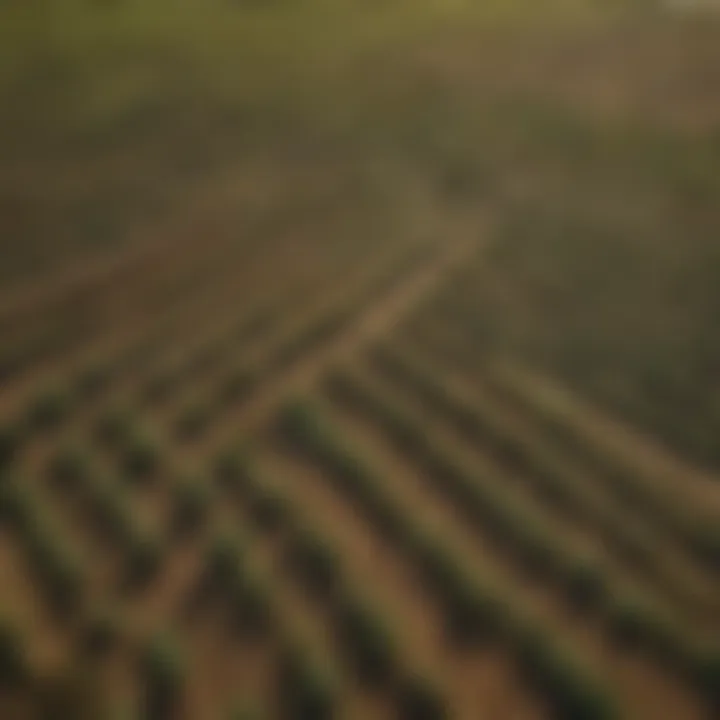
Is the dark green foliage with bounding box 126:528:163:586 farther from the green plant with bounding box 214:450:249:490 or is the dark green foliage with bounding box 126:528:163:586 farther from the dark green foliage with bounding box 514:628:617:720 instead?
the dark green foliage with bounding box 514:628:617:720

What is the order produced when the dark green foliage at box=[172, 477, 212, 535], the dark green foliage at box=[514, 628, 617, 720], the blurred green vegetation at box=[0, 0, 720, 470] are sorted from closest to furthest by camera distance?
1. the dark green foliage at box=[514, 628, 617, 720]
2. the dark green foliage at box=[172, 477, 212, 535]
3. the blurred green vegetation at box=[0, 0, 720, 470]

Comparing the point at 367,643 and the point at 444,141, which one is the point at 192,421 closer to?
the point at 367,643

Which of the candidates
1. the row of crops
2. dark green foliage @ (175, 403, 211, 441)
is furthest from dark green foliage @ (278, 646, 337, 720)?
dark green foliage @ (175, 403, 211, 441)

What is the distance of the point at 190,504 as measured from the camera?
765 mm

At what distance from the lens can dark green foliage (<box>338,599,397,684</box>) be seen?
0.66m

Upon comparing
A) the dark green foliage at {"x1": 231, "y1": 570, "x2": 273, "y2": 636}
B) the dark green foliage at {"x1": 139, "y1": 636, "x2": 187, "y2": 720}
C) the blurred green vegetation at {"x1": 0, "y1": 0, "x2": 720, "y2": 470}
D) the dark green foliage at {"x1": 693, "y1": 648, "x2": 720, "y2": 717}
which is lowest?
the dark green foliage at {"x1": 139, "y1": 636, "x2": 187, "y2": 720}

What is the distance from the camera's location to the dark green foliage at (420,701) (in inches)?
25.1

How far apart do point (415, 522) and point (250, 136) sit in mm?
518

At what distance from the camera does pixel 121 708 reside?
65cm

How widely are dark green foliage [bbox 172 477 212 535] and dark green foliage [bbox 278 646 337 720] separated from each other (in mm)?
130

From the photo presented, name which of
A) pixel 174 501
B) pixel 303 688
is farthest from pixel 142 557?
pixel 303 688

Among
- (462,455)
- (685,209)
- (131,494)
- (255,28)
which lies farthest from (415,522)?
(255,28)

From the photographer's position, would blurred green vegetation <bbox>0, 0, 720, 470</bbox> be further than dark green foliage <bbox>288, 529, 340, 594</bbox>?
Yes

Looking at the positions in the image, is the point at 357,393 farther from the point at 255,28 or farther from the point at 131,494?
the point at 255,28
